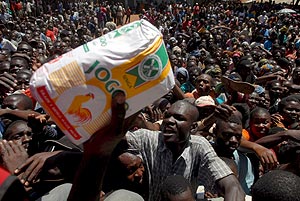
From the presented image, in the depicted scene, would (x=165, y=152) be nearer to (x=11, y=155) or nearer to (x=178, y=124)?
(x=178, y=124)

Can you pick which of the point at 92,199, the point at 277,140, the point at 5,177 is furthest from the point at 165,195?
the point at 5,177

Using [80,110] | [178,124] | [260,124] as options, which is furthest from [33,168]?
[260,124]

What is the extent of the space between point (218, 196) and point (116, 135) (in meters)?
1.62

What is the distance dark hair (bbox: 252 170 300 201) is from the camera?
6.10 ft

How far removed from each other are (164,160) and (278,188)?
0.99m

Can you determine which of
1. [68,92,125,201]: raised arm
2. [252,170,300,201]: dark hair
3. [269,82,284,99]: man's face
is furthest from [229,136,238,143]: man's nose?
[269,82,284,99]: man's face

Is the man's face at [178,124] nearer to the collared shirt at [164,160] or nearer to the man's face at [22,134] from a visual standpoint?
the collared shirt at [164,160]

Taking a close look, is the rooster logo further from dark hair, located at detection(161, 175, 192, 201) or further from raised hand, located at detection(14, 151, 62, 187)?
dark hair, located at detection(161, 175, 192, 201)

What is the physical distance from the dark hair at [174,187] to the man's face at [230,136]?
0.92 metres

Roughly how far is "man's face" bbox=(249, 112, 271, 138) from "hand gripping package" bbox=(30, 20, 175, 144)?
266 cm

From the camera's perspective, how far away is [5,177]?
834 mm

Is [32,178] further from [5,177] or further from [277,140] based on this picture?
[277,140]

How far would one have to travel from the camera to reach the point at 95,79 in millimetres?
1455

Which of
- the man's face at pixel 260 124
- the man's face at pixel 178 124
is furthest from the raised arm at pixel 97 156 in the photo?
the man's face at pixel 260 124
